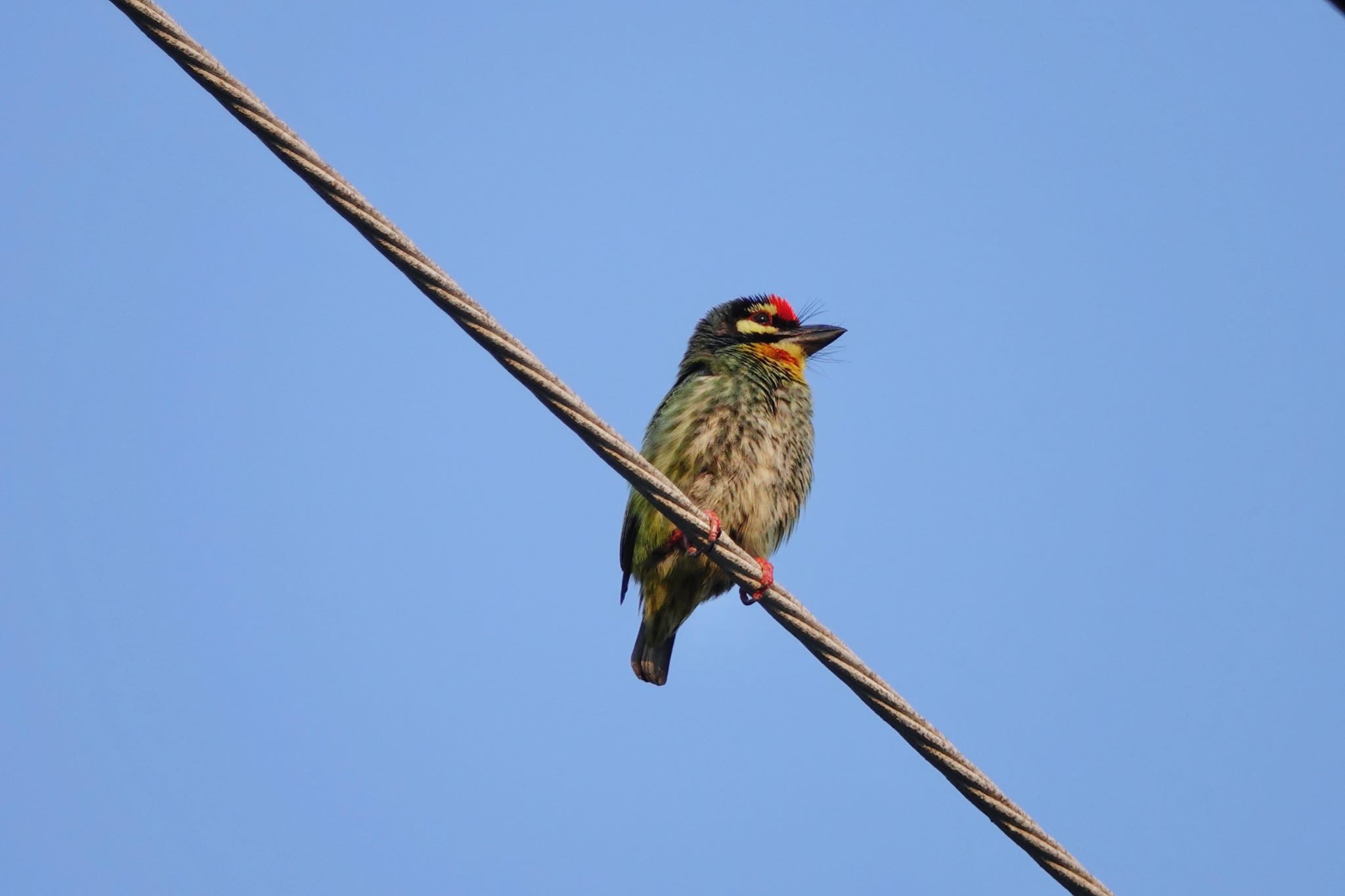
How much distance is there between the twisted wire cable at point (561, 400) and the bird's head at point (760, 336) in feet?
8.84

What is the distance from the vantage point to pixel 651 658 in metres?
6.03

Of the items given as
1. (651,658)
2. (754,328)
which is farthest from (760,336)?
(651,658)

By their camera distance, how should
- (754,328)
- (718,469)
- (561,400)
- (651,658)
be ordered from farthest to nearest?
(754,328)
(651,658)
(718,469)
(561,400)

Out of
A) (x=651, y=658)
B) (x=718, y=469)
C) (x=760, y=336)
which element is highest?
(x=760, y=336)

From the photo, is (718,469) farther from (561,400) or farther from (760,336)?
(561,400)

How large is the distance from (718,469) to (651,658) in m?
1.20

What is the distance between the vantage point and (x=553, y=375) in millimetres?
3070

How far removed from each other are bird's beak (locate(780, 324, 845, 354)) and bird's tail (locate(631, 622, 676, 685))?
1.58 metres

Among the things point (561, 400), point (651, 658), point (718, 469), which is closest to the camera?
point (561, 400)

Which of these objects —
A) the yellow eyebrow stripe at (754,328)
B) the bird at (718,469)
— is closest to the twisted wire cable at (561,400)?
the bird at (718,469)

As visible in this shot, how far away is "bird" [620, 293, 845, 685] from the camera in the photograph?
535 cm

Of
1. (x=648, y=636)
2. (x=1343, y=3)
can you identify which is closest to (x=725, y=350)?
(x=648, y=636)

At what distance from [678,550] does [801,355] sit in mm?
1451

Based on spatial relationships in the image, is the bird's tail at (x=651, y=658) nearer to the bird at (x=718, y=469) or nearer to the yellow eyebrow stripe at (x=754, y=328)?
the bird at (x=718, y=469)
